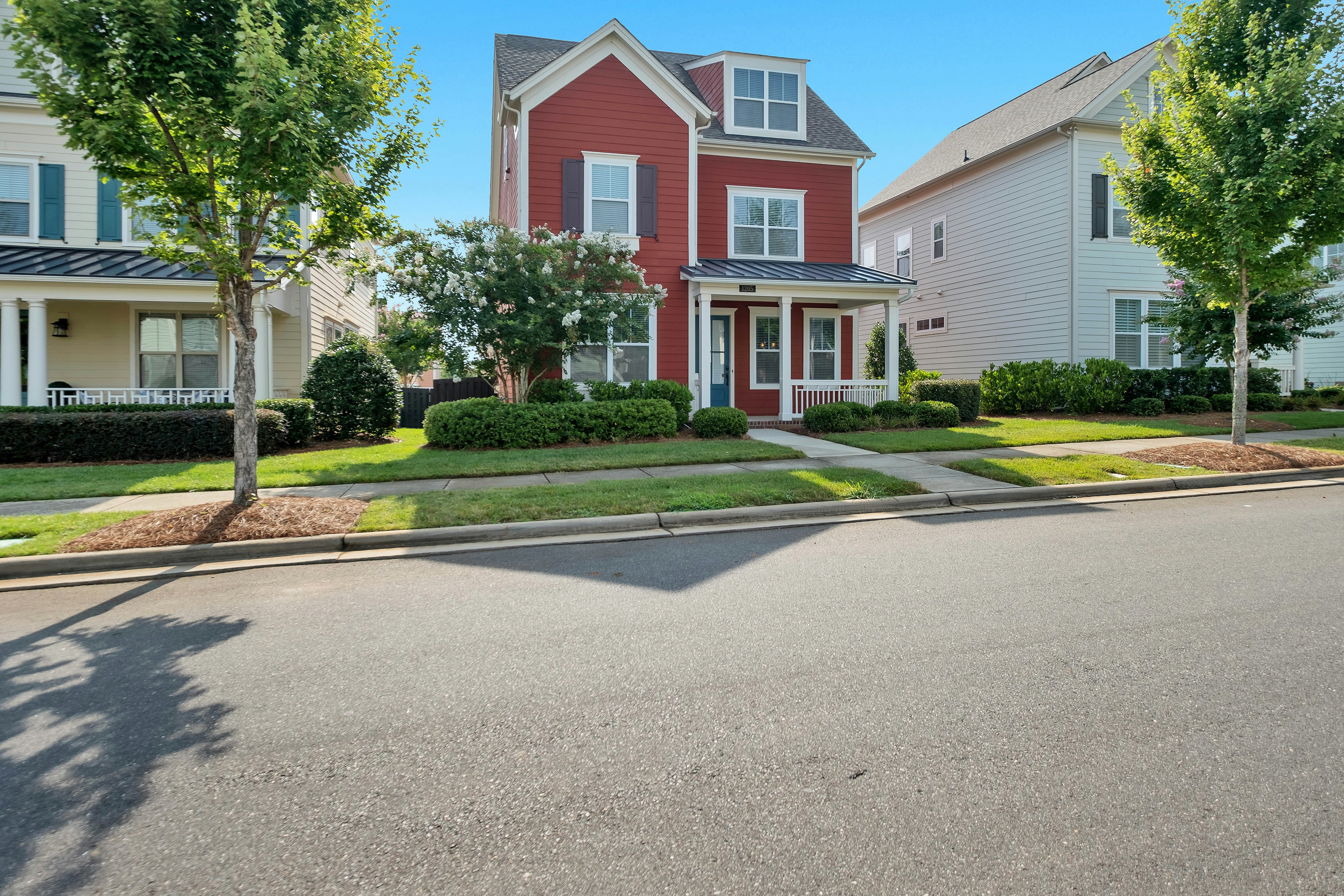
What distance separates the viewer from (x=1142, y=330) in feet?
65.2

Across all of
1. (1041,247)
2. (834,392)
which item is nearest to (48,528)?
(834,392)

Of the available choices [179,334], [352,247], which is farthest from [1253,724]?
[179,334]

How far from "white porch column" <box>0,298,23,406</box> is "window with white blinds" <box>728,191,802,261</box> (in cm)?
1458

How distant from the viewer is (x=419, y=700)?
359 centimetres

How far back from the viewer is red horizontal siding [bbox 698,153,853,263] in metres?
18.5

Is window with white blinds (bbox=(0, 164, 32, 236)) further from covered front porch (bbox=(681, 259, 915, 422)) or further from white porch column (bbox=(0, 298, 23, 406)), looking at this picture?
covered front porch (bbox=(681, 259, 915, 422))

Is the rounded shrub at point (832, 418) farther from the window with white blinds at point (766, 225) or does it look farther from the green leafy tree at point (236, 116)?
the green leafy tree at point (236, 116)

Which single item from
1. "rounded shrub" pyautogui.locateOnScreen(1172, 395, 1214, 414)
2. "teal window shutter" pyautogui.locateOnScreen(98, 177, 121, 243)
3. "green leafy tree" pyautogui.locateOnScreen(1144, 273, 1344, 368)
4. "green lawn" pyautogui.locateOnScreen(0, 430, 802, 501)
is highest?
"teal window shutter" pyautogui.locateOnScreen(98, 177, 121, 243)

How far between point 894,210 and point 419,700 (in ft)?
87.2

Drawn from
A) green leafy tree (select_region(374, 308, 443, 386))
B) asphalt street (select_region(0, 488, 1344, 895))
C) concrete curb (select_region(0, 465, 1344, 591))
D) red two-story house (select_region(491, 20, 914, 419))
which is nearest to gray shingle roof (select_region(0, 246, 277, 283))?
green leafy tree (select_region(374, 308, 443, 386))

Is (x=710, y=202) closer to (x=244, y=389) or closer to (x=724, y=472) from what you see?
(x=724, y=472)

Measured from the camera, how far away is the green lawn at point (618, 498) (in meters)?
7.49

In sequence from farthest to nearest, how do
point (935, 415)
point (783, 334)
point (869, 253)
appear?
point (869, 253) < point (783, 334) < point (935, 415)

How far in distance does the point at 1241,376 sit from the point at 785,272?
29.3 ft
